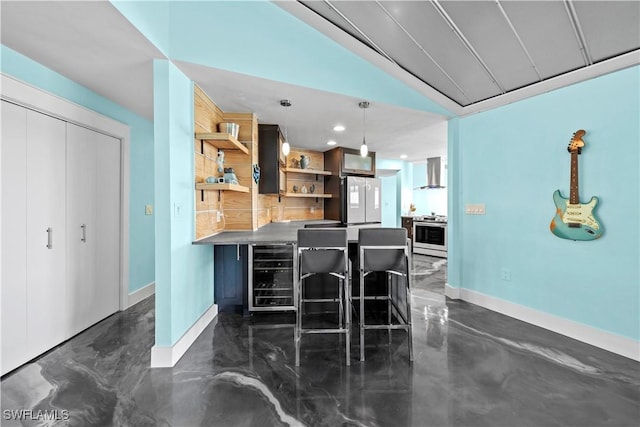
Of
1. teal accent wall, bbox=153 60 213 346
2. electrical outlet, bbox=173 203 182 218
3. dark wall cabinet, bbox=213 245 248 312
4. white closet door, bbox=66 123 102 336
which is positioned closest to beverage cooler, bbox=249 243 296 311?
dark wall cabinet, bbox=213 245 248 312

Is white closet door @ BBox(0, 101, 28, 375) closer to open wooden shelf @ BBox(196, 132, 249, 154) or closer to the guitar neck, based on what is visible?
open wooden shelf @ BBox(196, 132, 249, 154)

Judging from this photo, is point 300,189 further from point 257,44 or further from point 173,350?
point 173,350

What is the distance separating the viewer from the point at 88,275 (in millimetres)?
2666

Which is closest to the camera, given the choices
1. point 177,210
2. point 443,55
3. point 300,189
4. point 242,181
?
point 177,210

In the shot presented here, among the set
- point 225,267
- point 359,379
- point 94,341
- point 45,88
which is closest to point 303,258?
point 359,379

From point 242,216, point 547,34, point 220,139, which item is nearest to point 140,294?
point 242,216

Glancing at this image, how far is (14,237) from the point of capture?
A: 198cm

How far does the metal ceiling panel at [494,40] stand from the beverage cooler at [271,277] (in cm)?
246

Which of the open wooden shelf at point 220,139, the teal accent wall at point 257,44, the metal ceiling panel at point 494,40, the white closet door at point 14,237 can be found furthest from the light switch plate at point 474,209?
the white closet door at point 14,237

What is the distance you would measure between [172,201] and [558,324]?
3591mm

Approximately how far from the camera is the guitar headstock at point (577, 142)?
2.38 meters

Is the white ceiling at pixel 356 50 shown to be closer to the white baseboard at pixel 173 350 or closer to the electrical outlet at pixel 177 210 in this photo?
the electrical outlet at pixel 177 210

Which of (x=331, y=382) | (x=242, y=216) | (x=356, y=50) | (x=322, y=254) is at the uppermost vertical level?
(x=356, y=50)

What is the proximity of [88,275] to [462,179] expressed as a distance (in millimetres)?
4276
